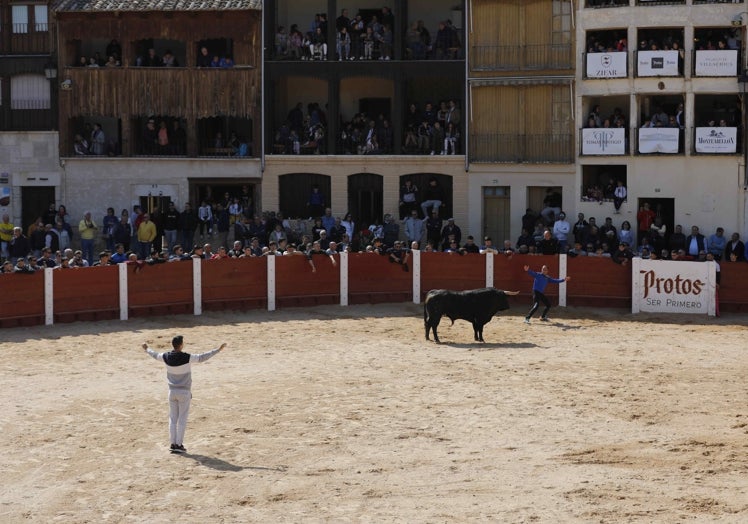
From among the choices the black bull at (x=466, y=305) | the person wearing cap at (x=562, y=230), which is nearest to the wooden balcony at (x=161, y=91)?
the person wearing cap at (x=562, y=230)

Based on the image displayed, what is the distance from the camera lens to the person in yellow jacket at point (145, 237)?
37531 mm

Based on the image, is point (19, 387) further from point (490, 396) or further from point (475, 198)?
point (475, 198)

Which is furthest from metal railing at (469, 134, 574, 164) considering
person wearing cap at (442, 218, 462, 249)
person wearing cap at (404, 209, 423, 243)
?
person wearing cap at (442, 218, 462, 249)

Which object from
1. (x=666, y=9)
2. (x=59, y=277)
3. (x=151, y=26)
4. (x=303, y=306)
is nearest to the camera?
(x=59, y=277)

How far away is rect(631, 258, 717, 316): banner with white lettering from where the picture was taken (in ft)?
105

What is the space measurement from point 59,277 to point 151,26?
13517mm

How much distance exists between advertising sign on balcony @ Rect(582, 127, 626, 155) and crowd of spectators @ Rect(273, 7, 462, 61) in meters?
4.75

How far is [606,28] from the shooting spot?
1553 inches

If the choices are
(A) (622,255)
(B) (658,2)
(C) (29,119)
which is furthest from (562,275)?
(C) (29,119)

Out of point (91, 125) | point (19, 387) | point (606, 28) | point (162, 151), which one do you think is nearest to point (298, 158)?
point (162, 151)

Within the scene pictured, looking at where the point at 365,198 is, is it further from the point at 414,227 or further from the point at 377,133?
the point at 414,227

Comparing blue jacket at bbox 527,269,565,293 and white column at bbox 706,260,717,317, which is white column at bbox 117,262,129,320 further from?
white column at bbox 706,260,717,317

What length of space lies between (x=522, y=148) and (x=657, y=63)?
4.64 metres

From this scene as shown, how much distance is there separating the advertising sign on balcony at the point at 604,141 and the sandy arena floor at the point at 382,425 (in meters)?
10.0
